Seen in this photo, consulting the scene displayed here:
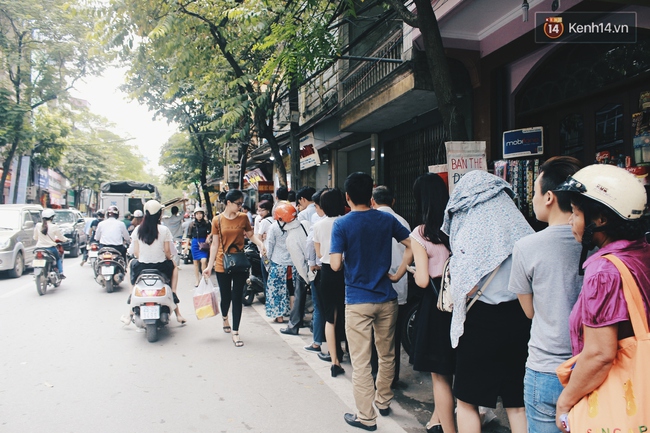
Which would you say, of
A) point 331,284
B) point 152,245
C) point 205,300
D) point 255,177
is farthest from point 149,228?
point 255,177

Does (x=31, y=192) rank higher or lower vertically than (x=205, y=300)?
higher

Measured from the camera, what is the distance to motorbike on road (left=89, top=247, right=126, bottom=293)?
9.48 m

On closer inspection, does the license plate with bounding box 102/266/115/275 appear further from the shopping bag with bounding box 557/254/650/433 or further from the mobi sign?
the shopping bag with bounding box 557/254/650/433

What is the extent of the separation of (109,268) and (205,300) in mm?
4635

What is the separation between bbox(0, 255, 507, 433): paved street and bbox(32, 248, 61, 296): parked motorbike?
7.57ft

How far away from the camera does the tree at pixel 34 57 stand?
63.6ft

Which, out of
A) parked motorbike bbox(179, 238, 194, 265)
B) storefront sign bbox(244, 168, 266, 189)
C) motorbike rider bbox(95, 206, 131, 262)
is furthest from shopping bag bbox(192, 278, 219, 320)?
storefront sign bbox(244, 168, 266, 189)

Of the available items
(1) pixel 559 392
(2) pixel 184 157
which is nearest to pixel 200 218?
(1) pixel 559 392

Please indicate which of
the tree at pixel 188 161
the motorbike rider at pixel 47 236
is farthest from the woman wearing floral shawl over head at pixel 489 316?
the tree at pixel 188 161

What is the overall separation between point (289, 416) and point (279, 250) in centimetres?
303

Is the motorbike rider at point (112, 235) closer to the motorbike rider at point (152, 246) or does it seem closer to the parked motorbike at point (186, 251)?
the parked motorbike at point (186, 251)

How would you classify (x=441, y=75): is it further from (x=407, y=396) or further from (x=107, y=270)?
(x=107, y=270)

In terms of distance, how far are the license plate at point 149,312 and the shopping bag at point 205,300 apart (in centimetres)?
49

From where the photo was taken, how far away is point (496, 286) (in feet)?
8.21
